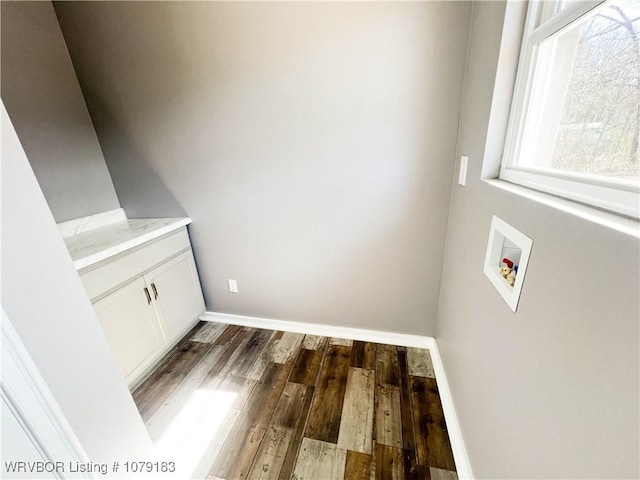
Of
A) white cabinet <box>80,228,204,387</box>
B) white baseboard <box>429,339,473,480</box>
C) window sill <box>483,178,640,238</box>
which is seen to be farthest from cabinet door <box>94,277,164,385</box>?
window sill <box>483,178,640,238</box>

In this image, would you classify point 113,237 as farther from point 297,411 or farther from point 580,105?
point 580,105

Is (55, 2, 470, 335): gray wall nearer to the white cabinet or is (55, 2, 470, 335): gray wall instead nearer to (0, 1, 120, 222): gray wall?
(0, 1, 120, 222): gray wall

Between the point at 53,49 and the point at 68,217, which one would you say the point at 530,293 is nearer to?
the point at 68,217

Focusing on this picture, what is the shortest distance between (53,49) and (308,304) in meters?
2.35

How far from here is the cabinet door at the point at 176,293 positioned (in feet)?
5.43

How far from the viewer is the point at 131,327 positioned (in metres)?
1.47

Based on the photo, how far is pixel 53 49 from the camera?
157 cm

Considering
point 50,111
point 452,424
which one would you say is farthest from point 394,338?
point 50,111

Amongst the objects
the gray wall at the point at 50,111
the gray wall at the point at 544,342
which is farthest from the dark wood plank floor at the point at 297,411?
the gray wall at the point at 50,111

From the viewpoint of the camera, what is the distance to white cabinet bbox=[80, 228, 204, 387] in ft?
4.39

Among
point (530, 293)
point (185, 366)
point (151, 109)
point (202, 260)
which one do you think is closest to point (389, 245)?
point (530, 293)

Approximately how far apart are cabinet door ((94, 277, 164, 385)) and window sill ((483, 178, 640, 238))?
1870 mm

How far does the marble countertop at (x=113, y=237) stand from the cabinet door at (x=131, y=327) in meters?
0.24

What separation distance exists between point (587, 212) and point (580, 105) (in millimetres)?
340
